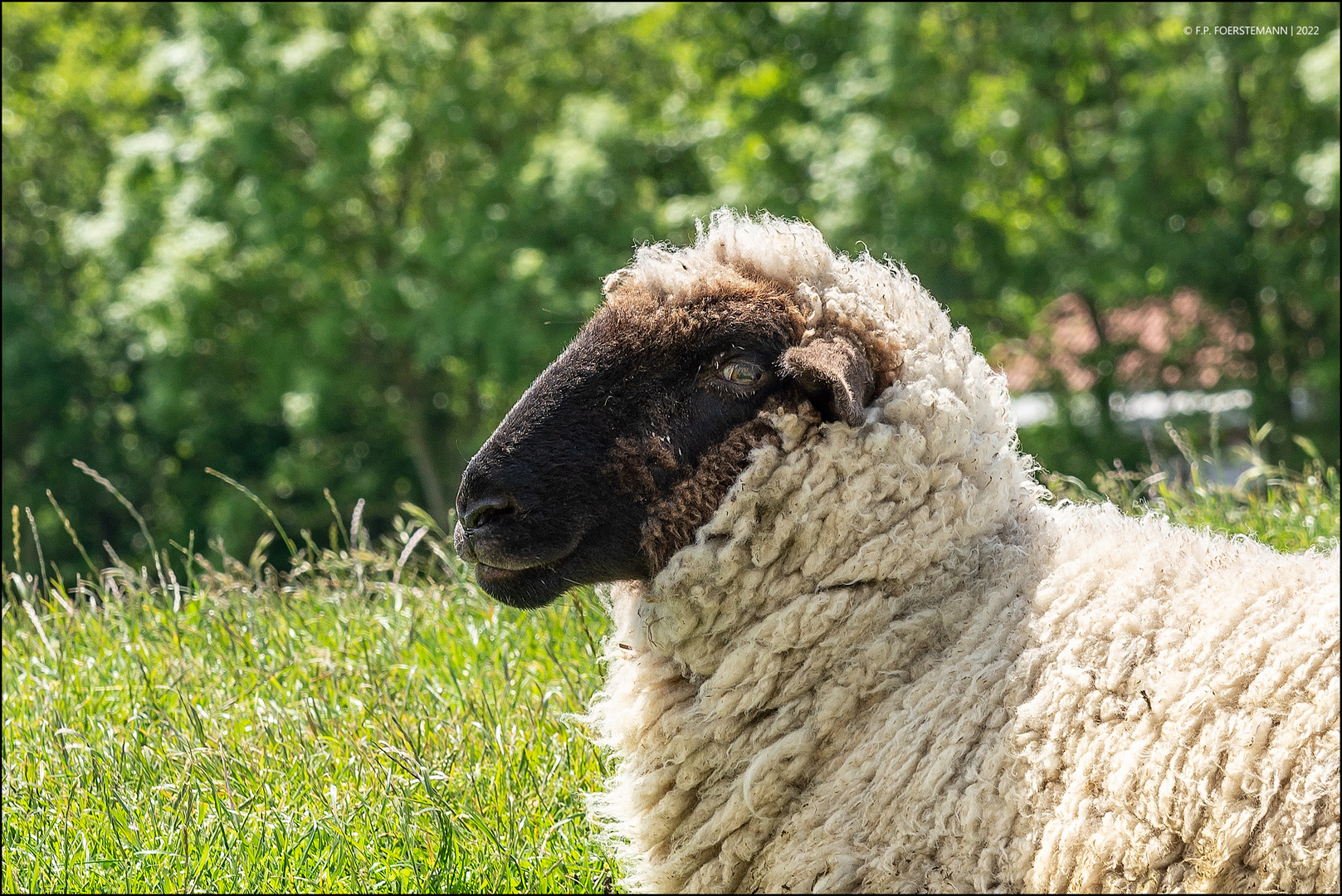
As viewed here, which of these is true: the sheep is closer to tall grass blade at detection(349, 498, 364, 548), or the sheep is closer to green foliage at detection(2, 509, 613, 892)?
green foliage at detection(2, 509, 613, 892)

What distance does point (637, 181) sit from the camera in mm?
20703

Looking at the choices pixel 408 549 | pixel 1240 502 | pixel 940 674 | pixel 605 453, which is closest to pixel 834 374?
pixel 605 453

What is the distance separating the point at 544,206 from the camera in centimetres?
1983

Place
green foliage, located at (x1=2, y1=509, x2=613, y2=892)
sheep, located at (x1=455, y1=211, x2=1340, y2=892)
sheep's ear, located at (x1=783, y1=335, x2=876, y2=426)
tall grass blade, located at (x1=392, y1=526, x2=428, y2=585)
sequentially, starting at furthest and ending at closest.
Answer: tall grass blade, located at (x1=392, y1=526, x2=428, y2=585), green foliage, located at (x1=2, y1=509, x2=613, y2=892), sheep's ear, located at (x1=783, y1=335, x2=876, y2=426), sheep, located at (x1=455, y1=211, x2=1340, y2=892)

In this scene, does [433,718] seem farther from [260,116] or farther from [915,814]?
[260,116]

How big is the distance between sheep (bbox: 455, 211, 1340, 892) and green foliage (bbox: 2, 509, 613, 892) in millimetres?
406

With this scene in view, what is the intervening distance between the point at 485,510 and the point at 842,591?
31.9 inches

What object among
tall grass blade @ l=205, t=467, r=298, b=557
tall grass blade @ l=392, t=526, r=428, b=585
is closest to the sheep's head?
tall grass blade @ l=392, t=526, r=428, b=585

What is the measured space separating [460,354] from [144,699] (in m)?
17.2

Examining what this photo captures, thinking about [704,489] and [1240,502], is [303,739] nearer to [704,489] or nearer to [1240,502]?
[704,489]

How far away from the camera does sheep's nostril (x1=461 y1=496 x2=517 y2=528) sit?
8.50 feet

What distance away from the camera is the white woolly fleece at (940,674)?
204 cm

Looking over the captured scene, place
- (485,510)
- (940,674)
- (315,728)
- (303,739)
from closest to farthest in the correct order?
(940,674) < (485,510) < (303,739) < (315,728)

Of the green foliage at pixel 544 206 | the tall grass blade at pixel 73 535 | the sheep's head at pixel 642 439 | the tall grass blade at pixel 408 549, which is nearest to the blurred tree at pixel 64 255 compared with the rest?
the green foliage at pixel 544 206
